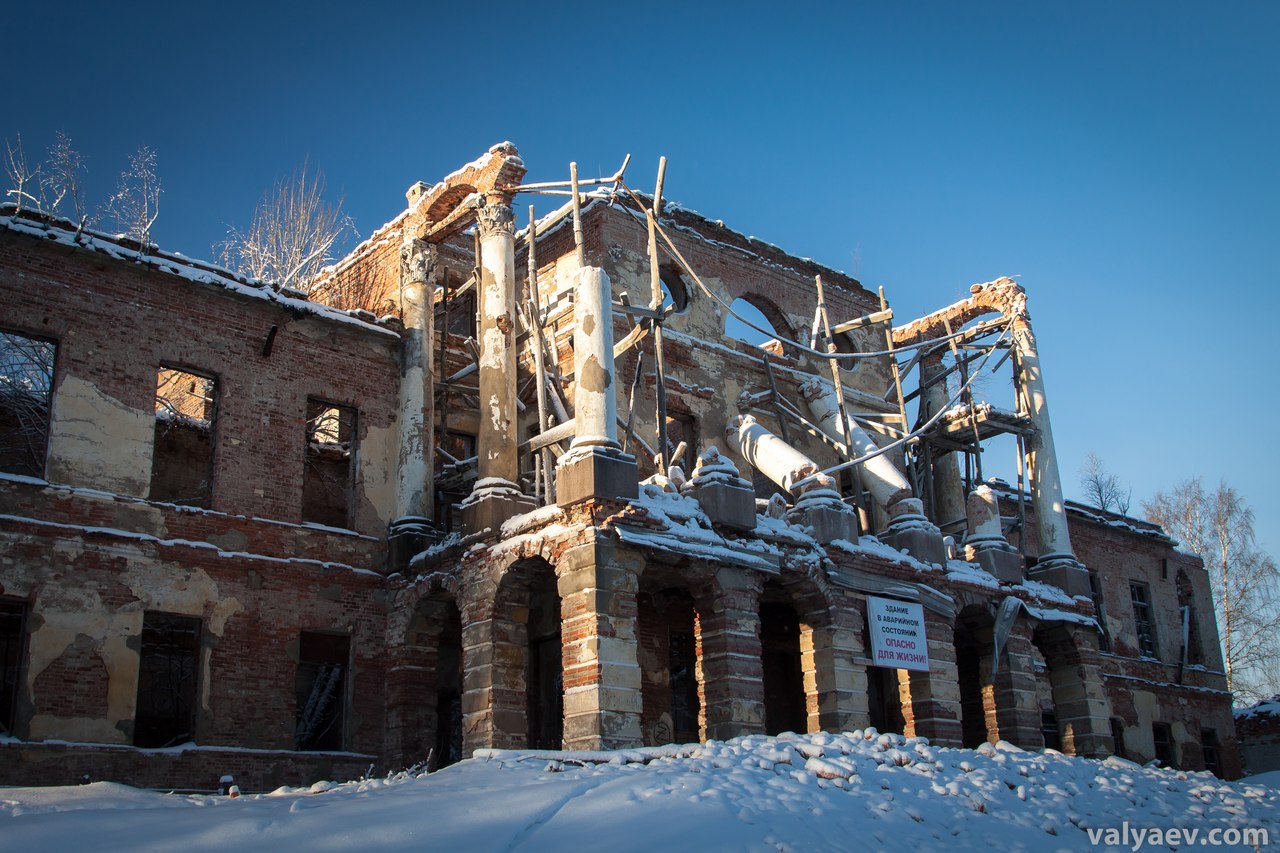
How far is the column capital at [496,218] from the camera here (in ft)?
61.1

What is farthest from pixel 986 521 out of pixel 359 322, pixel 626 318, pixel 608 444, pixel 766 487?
pixel 359 322

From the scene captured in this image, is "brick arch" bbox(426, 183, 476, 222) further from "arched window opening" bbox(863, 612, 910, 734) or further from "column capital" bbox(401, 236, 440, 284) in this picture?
"arched window opening" bbox(863, 612, 910, 734)

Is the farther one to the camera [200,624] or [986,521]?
[986,521]

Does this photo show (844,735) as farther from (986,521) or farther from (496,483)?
(986,521)

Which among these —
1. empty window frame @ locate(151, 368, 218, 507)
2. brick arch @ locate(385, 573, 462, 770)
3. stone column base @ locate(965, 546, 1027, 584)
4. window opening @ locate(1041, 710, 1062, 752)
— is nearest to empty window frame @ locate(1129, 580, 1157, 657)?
window opening @ locate(1041, 710, 1062, 752)

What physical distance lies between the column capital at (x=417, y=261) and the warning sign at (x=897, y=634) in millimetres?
8876

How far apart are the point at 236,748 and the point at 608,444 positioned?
6.38 m

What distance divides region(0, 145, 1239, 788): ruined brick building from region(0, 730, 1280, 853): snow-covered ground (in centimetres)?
261

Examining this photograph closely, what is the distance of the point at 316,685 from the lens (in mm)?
19781

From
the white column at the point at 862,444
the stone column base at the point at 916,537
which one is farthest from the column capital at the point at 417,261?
the stone column base at the point at 916,537

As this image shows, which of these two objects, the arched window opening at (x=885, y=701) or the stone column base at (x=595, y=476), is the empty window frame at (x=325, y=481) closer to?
the stone column base at (x=595, y=476)

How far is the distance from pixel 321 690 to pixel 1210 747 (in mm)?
21819

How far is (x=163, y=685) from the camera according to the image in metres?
20.4

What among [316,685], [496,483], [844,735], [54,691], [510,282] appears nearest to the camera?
[844,735]
